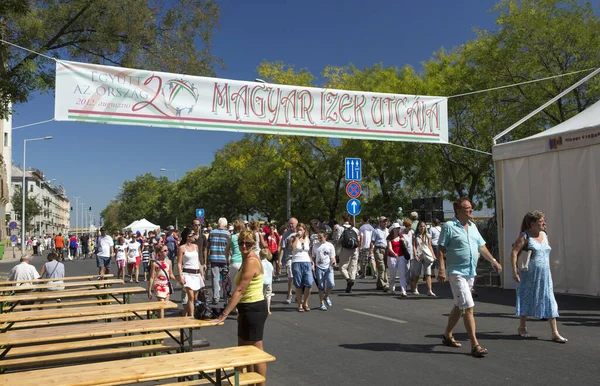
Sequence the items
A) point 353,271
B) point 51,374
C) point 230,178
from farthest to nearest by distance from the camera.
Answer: point 230,178, point 353,271, point 51,374

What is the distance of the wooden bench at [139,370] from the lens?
3.41 metres

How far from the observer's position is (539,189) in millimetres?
12516

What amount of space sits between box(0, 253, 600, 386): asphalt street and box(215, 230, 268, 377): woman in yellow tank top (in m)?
1.01

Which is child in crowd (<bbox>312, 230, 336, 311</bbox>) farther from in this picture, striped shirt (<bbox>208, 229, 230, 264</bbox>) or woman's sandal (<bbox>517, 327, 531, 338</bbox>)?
woman's sandal (<bbox>517, 327, 531, 338</bbox>)

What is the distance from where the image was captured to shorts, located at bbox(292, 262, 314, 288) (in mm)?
10828

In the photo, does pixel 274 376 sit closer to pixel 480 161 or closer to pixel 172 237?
pixel 172 237

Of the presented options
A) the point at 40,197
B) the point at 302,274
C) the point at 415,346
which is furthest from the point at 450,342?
the point at 40,197

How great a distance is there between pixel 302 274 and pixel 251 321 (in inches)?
227

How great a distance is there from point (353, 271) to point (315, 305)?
282 centimetres

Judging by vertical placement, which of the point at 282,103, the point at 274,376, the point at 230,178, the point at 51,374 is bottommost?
the point at 274,376

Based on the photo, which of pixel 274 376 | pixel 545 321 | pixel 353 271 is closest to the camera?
pixel 274 376

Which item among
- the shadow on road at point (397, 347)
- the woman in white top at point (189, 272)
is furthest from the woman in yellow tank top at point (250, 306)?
the woman in white top at point (189, 272)

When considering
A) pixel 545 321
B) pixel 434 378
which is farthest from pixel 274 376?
pixel 545 321

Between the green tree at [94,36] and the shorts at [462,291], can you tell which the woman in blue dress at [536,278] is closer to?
the shorts at [462,291]
